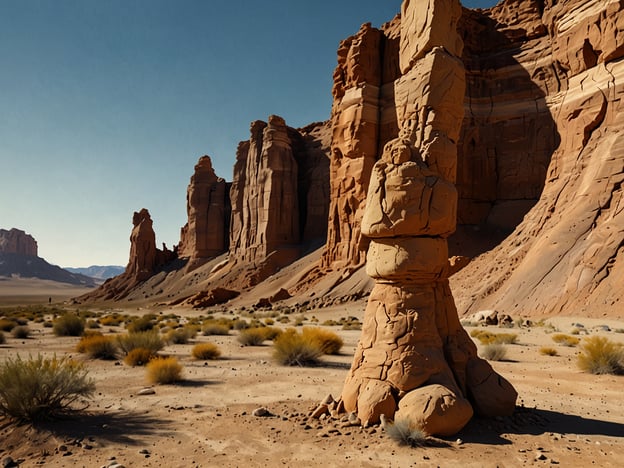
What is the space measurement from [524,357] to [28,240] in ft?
701

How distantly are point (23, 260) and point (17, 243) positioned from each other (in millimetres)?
8782

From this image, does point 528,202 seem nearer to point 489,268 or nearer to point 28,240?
point 489,268

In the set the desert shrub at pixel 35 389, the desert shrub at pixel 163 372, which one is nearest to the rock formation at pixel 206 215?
the desert shrub at pixel 163 372

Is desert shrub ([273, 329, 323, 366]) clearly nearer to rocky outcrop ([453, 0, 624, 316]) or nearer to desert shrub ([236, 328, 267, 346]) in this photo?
desert shrub ([236, 328, 267, 346])

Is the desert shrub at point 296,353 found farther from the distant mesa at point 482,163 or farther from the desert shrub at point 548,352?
the desert shrub at point 548,352

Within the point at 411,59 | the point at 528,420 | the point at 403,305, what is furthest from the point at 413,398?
the point at 411,59

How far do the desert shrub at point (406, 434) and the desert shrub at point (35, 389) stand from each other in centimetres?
518

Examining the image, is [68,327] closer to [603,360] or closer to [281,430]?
[281,430]

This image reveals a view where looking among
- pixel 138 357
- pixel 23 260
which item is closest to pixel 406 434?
pixel 138 357

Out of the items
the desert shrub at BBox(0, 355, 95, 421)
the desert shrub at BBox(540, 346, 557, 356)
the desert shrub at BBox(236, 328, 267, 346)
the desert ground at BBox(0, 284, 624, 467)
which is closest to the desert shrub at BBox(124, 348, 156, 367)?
the desert ground at BBox(0, 284, 624, 467)

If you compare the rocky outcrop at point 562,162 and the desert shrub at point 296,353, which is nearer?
the desert shrub at point 296,353

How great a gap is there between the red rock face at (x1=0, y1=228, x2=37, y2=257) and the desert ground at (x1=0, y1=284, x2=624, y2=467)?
679 feet

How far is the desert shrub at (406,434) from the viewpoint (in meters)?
5.55

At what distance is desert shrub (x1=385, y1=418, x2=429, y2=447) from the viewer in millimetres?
5551
